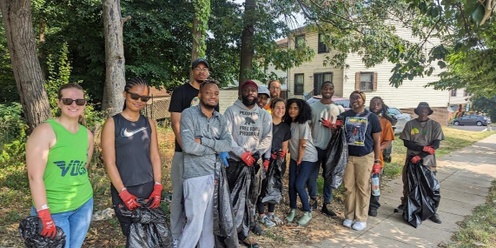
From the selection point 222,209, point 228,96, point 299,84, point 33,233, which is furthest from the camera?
point 299,84

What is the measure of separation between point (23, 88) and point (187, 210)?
11.0 ft

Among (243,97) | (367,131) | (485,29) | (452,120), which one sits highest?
(485,29)

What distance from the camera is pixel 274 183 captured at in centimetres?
399

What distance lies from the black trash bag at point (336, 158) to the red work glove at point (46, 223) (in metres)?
3.12

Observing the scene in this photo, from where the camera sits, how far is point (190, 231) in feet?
9.46

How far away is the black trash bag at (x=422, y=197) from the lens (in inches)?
170

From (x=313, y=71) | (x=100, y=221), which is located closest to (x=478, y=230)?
(x=100, y=221)

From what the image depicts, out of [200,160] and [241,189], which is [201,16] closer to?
[241,189]

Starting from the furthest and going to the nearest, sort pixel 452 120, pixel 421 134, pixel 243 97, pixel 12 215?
pixel 452 120 → pixel 421 134 → pixel 12 215 → pixel 243 97

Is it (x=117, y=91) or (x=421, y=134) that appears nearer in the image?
(x=421, y=134)

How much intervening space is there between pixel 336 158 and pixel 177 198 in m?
2.06

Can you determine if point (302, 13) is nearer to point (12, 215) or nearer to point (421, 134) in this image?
point (421, 134)

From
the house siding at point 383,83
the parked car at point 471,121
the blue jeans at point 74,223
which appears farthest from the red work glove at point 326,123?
the parked car at point 471,121

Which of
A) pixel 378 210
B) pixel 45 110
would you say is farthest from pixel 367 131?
pixel 45 110
